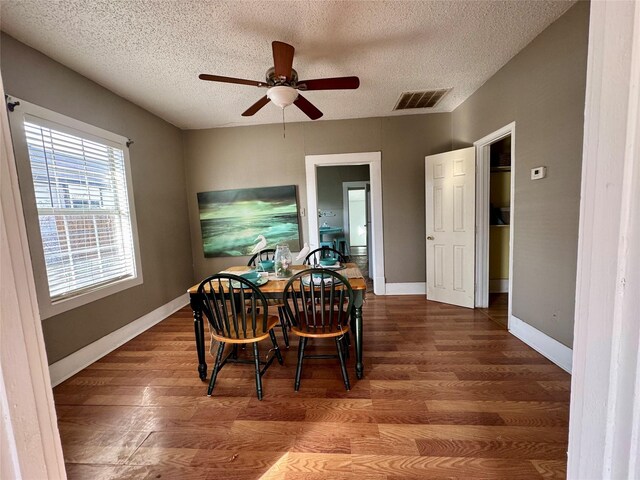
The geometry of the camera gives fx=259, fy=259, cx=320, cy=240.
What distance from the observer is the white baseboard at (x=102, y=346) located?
6.84ft

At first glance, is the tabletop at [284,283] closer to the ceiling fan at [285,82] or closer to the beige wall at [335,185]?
the ceiling fan at [285,82]

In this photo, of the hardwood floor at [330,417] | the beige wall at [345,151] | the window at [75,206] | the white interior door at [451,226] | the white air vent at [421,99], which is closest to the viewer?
the hardwood floor at [330,417]

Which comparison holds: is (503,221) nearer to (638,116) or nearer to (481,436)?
(481,436)

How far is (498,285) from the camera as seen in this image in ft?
12.6

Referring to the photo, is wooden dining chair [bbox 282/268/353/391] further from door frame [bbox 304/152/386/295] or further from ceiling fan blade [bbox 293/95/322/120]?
door frame [bbox 304/152/386/295]

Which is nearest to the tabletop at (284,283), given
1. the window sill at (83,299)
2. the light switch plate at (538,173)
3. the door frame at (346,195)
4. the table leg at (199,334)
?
the table leg at (199,334)

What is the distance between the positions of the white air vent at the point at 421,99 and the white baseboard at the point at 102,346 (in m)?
3.95

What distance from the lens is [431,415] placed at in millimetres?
1589

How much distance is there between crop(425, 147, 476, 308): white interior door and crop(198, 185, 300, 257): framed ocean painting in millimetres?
1919

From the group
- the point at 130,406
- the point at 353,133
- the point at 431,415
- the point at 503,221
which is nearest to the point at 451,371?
the point at 431,415

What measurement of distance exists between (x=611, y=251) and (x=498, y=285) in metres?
4.05

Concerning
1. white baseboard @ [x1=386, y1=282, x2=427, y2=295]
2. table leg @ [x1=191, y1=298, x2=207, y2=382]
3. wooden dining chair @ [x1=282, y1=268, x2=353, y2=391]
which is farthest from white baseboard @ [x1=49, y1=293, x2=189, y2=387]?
white baseboard @ [x1=386, y1=282, x2=427, y2=295]

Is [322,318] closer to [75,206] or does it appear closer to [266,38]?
[266,38]

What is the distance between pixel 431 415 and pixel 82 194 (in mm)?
3280
